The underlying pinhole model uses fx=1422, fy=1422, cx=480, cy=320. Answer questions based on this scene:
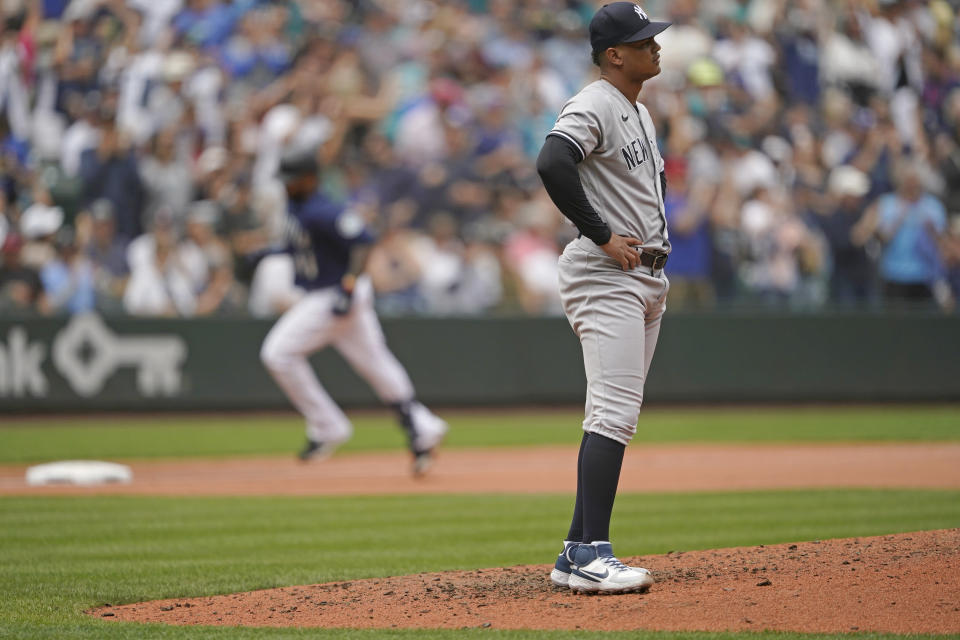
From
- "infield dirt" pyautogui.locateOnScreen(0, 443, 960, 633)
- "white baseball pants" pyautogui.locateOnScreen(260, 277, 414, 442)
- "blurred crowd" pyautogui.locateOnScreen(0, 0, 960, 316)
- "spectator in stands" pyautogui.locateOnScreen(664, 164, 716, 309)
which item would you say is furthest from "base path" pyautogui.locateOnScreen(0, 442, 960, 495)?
"infield dirt" pyautogui.locateOnScreen(0, 443, 960, 633)

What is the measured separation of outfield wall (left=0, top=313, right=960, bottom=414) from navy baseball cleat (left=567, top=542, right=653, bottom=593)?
1135 centimetres

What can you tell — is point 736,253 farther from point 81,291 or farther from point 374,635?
point 374,635

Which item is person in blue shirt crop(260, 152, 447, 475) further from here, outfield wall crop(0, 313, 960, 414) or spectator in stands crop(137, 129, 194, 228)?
spectator in stands crop(137, 129, 194, 228)

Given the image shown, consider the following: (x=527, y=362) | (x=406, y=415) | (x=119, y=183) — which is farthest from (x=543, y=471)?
(x=119, y=183)

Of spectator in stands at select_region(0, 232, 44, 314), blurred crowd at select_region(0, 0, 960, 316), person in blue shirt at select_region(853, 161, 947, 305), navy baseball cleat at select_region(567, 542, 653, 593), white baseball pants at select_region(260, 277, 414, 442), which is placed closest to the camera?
navy baseball cleat at select_region(567, 542, 653, 593)

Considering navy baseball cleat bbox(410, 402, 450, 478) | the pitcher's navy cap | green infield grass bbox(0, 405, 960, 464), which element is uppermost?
the pitcher's navy cap

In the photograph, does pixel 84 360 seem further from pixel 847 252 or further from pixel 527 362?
pixel 847 252

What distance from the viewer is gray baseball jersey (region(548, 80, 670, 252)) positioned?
551cm

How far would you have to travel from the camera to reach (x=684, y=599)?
5.19 metres

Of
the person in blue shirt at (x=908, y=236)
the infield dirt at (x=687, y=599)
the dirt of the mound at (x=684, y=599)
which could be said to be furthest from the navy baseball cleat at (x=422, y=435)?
the person in blue shirt at (x=908, y=236)

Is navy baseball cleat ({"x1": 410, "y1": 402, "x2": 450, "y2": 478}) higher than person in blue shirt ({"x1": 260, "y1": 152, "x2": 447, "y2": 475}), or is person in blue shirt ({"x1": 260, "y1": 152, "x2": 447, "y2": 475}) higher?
person in blue shirt ({"x1": 260, "y1": 152, "x2": 447, "y2": 475})

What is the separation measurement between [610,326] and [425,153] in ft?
41.9

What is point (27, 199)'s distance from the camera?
16.8m

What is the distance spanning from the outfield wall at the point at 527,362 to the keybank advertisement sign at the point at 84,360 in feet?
0.05
